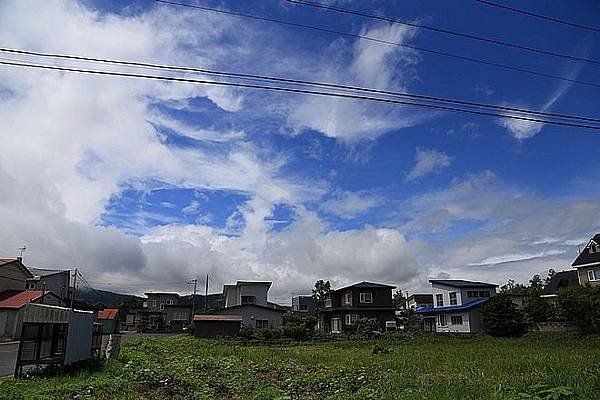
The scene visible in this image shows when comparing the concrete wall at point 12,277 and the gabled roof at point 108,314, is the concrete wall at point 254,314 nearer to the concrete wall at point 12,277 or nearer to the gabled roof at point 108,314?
the gabled roof at point 108,314

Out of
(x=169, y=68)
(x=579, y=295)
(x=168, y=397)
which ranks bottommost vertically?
(x=168, y=397)

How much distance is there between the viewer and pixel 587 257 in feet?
143

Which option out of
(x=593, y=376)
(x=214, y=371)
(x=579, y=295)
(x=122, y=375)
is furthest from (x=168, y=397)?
(x=579, y=295)

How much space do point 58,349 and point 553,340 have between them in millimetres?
27552

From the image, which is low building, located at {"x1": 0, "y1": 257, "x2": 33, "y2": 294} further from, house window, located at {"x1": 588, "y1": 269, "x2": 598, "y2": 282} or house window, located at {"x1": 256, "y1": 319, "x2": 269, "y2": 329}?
house window, located at {"x1": 588, "y1": 269, "x2": 598, "y2": 282}

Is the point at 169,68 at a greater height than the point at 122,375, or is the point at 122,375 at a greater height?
the point at 169,68

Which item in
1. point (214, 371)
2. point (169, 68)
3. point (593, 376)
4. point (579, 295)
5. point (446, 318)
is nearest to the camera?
point (169, 68)

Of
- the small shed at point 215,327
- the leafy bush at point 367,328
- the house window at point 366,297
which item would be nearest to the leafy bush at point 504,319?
the leafy bush at point 367,328

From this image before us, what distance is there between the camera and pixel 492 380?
1266 cm

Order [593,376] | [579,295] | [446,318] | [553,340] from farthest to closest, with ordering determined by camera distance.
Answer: [446,318]
[579,295]
[553,340]
[593,376]

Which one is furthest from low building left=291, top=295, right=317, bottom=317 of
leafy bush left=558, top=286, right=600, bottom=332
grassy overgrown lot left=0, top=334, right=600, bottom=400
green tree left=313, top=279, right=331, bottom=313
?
grassy overgrown lot left=0, top=334, right=600, bottom=400

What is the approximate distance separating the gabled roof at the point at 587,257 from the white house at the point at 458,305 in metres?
7.53

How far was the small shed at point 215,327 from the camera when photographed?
4100 cm

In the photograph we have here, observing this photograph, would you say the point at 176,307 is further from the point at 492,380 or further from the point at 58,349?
the point at 492,380
